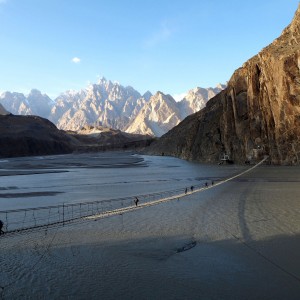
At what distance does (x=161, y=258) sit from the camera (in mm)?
16469

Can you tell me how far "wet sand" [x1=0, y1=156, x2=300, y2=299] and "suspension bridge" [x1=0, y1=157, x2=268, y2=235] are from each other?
170 cm

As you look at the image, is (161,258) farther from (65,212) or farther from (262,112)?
(262,112)

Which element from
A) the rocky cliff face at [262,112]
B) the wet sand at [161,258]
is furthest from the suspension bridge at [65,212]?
the rocky cliff face at [262,112]

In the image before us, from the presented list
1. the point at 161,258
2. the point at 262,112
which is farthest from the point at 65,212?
the point at 262,112

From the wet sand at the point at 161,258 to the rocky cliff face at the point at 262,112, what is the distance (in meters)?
54.3

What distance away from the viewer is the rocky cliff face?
2955 inches

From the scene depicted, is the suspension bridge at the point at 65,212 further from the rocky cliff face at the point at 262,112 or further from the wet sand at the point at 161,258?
the rocky cliff face at the point at 262,112

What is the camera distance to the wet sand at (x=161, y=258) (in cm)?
1295

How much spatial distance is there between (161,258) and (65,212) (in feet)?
44.9

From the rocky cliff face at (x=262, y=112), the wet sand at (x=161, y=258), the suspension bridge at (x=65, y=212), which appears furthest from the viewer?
the rocky cliff face at (x=262, y=112)

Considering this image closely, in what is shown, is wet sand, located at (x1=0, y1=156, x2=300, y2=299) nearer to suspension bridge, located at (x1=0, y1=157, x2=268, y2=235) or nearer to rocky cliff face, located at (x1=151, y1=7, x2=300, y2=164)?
suspension bridge, located at (x1=0, y1=157, x2=268, y2=235)

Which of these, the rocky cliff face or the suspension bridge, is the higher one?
the rocky cliff face

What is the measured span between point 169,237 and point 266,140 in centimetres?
7225

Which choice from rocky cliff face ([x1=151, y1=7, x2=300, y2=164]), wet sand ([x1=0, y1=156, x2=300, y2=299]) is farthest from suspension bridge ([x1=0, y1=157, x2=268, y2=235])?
rocky cliff face ([x1=151, y1=7, x2=300, y2=164])
